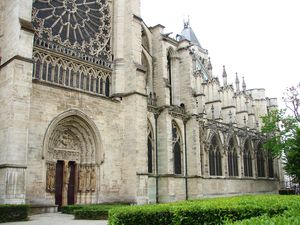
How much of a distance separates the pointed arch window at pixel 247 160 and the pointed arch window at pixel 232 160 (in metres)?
2.41

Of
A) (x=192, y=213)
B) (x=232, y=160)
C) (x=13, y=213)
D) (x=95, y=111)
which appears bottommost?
(x=13, y=213)

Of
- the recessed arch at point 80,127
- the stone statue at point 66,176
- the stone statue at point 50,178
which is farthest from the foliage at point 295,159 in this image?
the stone statue at point 50,178

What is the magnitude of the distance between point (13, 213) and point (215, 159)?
21602 millimetres

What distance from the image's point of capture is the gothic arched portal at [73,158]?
18.7m

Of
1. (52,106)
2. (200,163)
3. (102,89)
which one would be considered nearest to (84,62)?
(102,89)

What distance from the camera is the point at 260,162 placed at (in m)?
40.5

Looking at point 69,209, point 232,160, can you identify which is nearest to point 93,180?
point 69,209

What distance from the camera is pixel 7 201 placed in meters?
14.6

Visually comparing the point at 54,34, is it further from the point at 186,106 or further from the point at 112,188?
the point at 186,106

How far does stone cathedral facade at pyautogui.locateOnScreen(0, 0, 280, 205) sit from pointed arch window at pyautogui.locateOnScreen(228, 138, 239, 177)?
275 centimetres

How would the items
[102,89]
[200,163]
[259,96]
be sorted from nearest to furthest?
1. [102,89]
2. [200,163]
3. [259,96]

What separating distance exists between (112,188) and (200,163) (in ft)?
32.0

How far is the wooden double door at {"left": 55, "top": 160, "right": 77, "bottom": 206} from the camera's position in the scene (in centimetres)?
1894

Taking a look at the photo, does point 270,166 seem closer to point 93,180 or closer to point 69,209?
point 93,180
